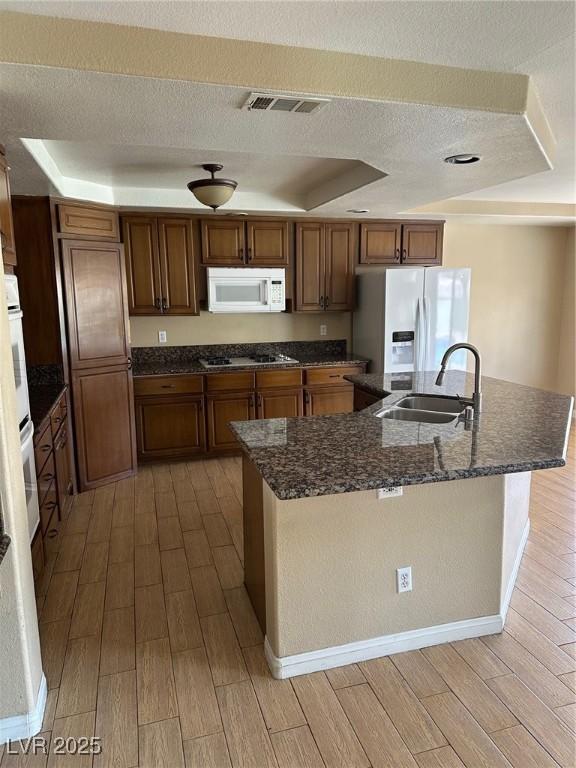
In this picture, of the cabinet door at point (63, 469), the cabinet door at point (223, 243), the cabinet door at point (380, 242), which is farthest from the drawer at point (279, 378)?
the cabinet door at point (63, 469)

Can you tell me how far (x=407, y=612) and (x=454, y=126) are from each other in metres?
2.10

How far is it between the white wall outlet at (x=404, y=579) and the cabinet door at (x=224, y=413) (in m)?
2.73

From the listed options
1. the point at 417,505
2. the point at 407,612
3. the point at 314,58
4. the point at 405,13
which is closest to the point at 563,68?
the point at 405,13

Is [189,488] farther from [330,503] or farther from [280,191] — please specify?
[280,191]

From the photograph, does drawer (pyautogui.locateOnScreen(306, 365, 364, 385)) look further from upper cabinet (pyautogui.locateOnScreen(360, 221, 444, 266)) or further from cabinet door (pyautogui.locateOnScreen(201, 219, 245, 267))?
cabinet door (pyautogui.locateOnScreen(201, 219, 245, 267))

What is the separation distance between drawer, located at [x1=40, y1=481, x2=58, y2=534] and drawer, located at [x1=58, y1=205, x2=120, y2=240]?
183 cm

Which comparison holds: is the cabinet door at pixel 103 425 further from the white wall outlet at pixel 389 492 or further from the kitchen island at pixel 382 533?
the white wall outlet at pixel 389 492

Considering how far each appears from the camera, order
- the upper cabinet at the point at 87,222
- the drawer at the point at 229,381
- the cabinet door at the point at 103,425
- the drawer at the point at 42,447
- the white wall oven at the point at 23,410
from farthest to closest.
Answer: the drawer at the point at 229,381 < the cabinet door at the point at 103,425 < the upper cabinet at the point at 87,222 < the drawer at the point at 42,447 < the white wall oven at the point at 23,410

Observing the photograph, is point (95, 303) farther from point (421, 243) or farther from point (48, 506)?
point (421, 243)

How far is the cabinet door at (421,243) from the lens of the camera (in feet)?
17.0

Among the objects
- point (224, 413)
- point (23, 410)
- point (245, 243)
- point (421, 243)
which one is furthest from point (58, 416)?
point (421, 243)

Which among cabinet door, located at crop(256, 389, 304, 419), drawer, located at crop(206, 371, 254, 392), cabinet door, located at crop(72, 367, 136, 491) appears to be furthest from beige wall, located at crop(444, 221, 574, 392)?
cabinet door, located at crop(72, 367, 136, 491)

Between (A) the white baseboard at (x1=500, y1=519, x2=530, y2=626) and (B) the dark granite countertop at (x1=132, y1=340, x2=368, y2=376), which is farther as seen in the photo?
(B) the dark granite countertop at (x1=132, y1=340, x2=368, y2=376)

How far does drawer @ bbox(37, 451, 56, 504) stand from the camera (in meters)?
2.80
